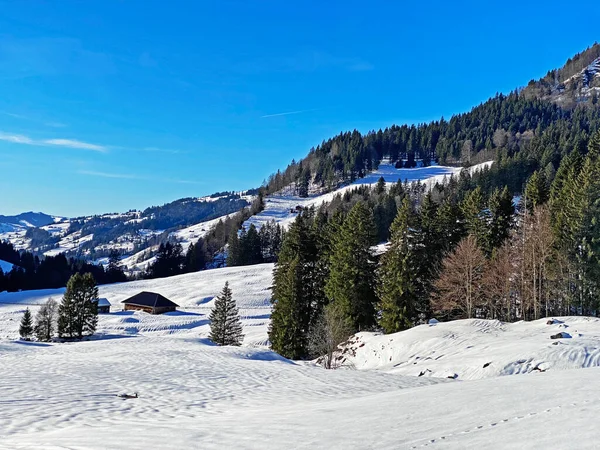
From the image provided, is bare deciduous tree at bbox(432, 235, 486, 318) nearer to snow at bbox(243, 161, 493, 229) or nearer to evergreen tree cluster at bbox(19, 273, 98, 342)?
evergreen tree cluster at bbox(19, 273, 98, 342)

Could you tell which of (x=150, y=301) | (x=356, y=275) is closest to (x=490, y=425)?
(x=356, y=275)

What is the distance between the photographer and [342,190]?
17512cm

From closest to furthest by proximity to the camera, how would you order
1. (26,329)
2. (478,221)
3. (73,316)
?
(478,221) → (73,316) → (26,329)

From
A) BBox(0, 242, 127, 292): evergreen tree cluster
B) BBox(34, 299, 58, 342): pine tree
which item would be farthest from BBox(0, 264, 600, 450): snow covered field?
BBox(0, 242, 127, 292): evergreen tree cluster

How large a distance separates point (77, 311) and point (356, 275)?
3443 centimetres

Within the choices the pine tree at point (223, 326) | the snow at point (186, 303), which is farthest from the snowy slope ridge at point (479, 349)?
the snow at point (186, 303)

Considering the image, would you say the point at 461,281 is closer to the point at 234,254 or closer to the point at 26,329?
the point at 26,329

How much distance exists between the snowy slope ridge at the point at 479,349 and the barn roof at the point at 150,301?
1684 inches

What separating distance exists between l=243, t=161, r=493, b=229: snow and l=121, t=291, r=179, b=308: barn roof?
85.1 metres

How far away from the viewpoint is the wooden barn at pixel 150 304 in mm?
65312

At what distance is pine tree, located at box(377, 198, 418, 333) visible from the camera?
32.3 metres

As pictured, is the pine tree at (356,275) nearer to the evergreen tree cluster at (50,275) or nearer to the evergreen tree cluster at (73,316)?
the evergreen tree cluster at (73,316)

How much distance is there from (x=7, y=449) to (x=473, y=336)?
23325 mm

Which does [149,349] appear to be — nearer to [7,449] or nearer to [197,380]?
[197,380]
